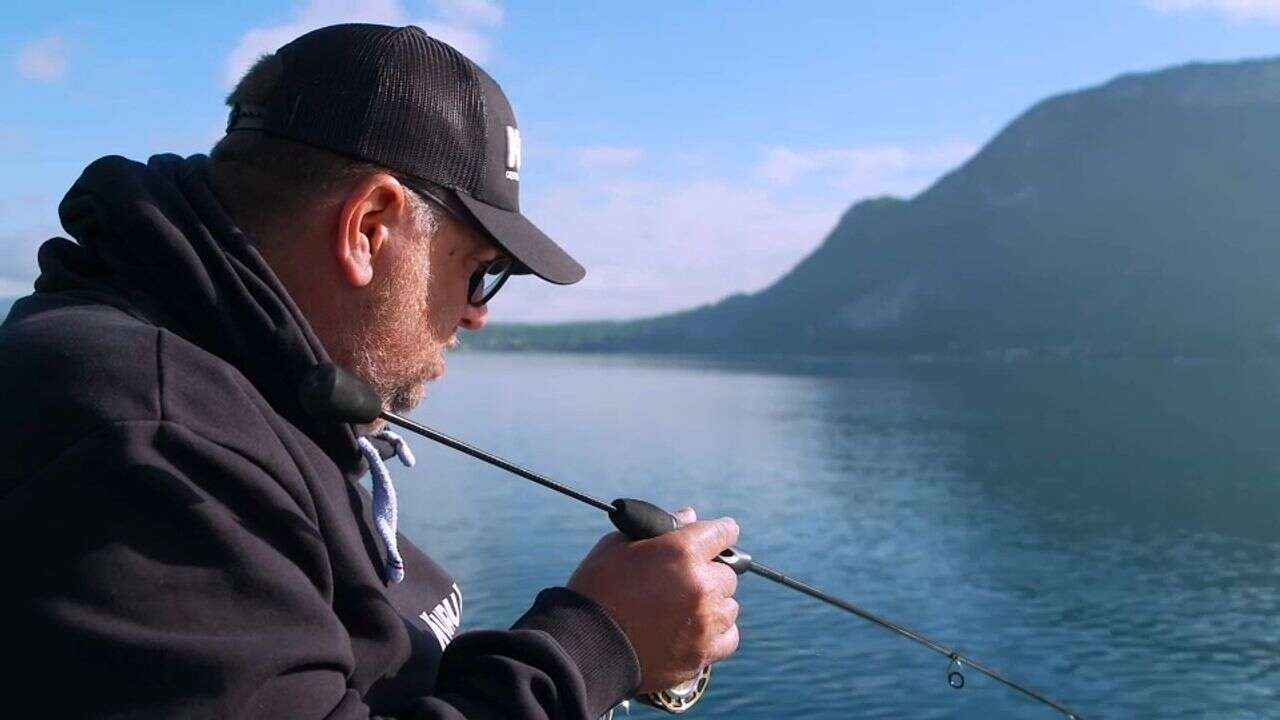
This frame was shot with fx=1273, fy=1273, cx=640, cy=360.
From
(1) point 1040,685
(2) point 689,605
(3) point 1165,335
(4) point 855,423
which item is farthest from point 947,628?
(3) point 1165,335

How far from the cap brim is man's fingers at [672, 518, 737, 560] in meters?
0.47

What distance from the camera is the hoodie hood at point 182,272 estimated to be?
165 centimetres

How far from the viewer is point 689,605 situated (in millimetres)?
1864

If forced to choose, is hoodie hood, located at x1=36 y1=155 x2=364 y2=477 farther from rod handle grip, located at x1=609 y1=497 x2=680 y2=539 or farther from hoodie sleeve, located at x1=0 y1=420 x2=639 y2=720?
rod handle grip, located at x1=609 y1=497 x2=680 y2=539

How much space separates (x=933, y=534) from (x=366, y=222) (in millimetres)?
27174

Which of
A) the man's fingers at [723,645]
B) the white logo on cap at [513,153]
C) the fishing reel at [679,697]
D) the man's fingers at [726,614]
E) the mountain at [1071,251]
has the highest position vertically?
the mountain at [1071,251]

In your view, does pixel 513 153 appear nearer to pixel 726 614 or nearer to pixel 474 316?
pixel 474 316

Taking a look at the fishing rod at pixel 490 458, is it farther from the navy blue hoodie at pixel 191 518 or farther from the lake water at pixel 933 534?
the lake water at pixel 933 534

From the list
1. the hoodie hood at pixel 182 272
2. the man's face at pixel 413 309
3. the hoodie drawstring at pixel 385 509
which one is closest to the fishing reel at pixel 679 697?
the hoodie drawstring at pixel 385 509

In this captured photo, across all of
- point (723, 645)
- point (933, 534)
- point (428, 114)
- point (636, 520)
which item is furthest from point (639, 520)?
point (933, 534)

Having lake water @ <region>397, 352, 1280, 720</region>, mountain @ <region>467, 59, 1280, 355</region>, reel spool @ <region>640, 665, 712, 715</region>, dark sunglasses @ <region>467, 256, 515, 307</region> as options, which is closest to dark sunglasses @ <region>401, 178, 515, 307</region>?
dark sunglasses @ <region>467, 256, 515, 307</region>

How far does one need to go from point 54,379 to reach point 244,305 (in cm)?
32

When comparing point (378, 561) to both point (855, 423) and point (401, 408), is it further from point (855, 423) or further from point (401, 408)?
point (855, 423)

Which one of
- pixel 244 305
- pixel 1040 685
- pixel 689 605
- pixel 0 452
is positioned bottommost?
pixel 1040 685
